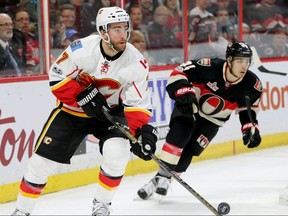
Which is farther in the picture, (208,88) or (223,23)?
(223,23)

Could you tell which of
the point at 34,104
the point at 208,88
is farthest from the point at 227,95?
the point at 34,104

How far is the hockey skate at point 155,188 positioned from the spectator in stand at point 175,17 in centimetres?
213

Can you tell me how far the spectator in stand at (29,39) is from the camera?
5.66m

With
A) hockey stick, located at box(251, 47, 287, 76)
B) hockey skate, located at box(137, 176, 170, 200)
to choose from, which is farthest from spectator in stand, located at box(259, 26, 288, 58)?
hockey skate, located at box(137, 176, 170, 200)

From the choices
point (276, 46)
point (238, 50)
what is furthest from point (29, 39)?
point (276, 46)

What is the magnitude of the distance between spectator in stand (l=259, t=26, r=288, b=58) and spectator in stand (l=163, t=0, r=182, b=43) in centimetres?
124

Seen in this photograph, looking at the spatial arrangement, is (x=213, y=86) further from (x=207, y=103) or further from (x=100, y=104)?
(x=100, y=104)

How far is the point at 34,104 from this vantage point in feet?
18.6

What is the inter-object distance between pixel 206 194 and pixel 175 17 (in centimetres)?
204

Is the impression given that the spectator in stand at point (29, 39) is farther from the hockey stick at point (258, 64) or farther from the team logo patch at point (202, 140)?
the hockey stick at point (258, 64)

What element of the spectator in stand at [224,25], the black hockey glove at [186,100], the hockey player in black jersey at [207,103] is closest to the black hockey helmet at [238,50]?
the hockey player in black jersey at [207,103]

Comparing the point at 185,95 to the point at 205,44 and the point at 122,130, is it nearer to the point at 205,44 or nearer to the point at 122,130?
the point at 122,130

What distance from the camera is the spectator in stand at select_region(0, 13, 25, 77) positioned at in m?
5.52

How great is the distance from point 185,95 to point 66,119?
0.95 m
